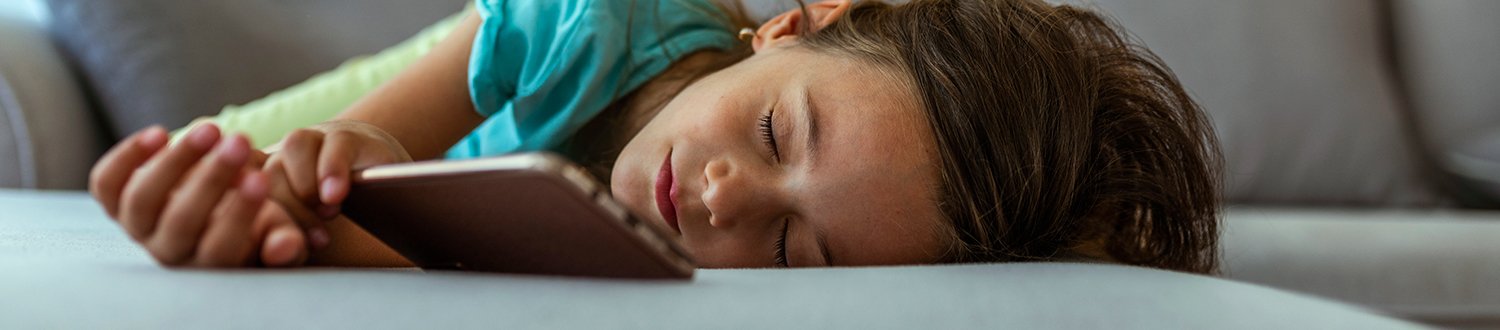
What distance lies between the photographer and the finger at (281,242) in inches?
18.3

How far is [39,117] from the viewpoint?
129 cm

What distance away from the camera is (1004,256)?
86 centimetres

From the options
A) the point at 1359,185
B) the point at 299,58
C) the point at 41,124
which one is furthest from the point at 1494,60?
the point at 41,124

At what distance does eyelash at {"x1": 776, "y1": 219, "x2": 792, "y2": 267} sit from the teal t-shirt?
401mm

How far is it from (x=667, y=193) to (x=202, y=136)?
0.42 m

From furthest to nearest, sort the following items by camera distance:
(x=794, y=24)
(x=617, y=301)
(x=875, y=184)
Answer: (x=794, y=24) < (x=875, y=184) < (x=617, y=301)

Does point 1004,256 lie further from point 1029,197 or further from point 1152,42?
point 1152,42

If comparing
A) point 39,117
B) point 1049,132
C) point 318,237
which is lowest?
point 39,117

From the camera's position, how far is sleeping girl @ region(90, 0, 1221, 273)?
0.77m

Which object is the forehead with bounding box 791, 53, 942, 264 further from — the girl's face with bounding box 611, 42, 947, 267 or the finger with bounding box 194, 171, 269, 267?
the finger with bounding box 194, 171, 269, 267

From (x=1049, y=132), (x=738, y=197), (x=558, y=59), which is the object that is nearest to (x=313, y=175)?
(x=738, y=197)

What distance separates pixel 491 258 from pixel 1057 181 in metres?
0.48

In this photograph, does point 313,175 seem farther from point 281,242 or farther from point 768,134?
point 768,134

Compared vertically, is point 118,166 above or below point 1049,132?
above
